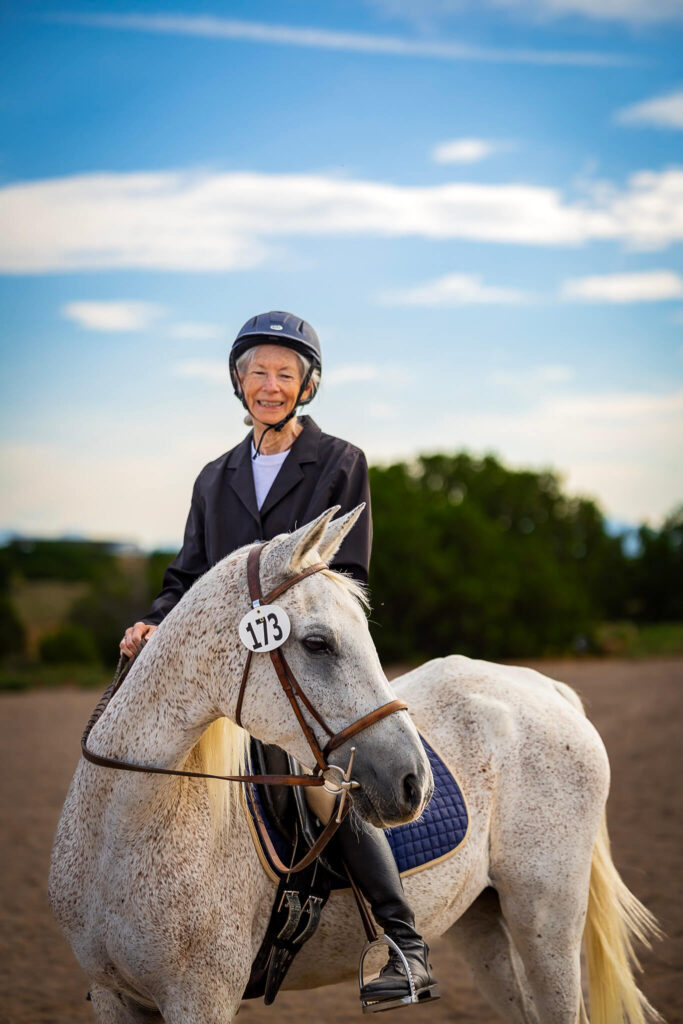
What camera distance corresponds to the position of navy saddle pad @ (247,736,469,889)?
323 centimetres

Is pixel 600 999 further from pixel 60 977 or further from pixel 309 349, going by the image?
pixel 60 977

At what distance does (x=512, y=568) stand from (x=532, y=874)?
2420 cm

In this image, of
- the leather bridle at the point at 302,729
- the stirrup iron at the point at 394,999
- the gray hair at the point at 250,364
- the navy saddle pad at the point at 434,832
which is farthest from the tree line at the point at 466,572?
the leather bridle at the point at 302,729

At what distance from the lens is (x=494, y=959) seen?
12.6ft

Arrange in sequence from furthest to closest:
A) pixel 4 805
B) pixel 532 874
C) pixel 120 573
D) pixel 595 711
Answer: pixel 120 573 → pixel 595 711 → pixel 4 805 → pixel 532 874

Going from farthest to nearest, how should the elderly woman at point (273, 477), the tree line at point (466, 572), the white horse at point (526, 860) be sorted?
the tree line at point (466, 572) → the white horse at point (526, 860) → the elderly woman at point (273, 477)

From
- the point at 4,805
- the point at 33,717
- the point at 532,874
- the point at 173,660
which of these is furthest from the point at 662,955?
the point at 33,717

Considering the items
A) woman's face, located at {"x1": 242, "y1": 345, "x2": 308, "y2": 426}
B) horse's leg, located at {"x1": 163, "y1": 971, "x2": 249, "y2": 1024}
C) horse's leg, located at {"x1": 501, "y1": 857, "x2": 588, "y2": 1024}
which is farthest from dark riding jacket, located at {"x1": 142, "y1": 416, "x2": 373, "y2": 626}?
horse's leg, located at {"x1": 501, "y1": 857, "x2": 588, "y2": 1024}

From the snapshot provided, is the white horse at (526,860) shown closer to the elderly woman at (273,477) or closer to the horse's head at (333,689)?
the elderly woman at (273,477)

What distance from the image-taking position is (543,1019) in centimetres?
359

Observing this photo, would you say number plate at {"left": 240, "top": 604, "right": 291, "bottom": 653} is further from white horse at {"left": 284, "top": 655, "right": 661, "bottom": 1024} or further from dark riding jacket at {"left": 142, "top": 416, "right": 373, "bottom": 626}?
white horse at {"left": 284, "top": 655, "right": 661, "bottom": 1024}

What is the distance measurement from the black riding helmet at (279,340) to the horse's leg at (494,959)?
2.37 meters

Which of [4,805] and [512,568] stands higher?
[512,568]

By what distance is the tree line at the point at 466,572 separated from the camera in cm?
2498
